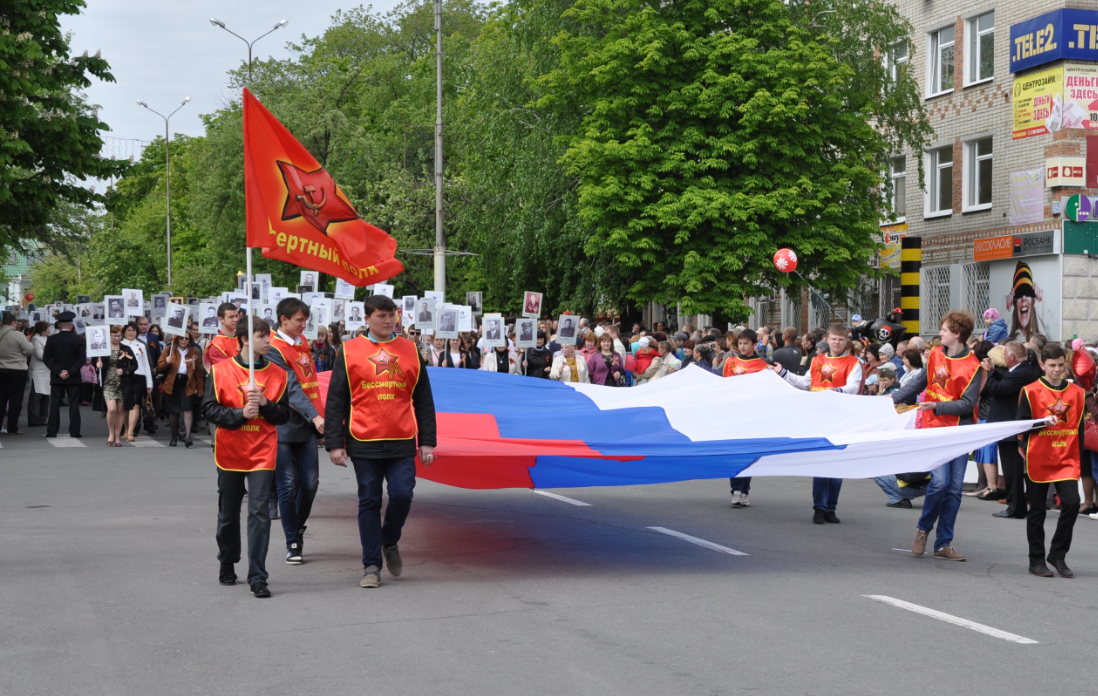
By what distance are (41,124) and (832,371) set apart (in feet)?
49.9

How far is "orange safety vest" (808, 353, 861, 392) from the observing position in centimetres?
1209

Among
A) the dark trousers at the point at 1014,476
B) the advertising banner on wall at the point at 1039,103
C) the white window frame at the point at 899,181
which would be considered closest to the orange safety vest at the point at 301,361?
the dark trousers at the point at 1014,476

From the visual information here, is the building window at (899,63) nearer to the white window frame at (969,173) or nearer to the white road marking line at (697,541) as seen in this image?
the white window frame at (969,173)

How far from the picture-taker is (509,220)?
3550cm

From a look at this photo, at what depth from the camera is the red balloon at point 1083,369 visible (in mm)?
12719

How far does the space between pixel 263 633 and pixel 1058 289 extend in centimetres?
2505

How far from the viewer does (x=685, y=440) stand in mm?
9617

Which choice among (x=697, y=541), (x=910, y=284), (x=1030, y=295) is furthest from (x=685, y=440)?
(x=910, y=284)

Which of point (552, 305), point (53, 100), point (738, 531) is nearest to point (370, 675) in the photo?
point (738, 531)

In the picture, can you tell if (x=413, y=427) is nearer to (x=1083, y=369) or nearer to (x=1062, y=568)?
(x=1062, y=568)

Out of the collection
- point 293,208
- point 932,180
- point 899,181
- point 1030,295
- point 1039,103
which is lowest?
point 293,208

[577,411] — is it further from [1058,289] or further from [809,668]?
[1058,289]

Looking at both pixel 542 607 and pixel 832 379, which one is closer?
pixel 542 607

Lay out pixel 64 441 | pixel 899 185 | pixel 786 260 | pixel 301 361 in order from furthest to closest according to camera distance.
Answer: pixel 899 185 < pixel 786 260 < pixel 64 441 < pixel 301 361
